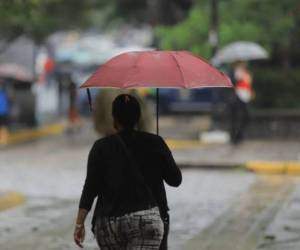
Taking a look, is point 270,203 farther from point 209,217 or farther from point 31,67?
point 31,67

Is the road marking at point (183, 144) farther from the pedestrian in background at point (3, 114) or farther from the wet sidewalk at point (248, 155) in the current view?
the pedestrian in background at point (3, 114)

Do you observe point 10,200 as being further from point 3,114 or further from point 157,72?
point 3,114

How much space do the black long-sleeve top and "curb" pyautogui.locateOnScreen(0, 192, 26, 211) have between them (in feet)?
23.1

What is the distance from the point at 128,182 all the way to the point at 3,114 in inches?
715

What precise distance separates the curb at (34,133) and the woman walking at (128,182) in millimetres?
17996

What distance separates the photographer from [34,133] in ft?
81.2

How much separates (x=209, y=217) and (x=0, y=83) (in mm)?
13265

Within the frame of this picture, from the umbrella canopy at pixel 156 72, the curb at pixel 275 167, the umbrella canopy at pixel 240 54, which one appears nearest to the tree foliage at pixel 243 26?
the umbrella canopy at pixel 240 54

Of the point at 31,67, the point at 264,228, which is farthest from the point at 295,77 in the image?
the point at 31,67

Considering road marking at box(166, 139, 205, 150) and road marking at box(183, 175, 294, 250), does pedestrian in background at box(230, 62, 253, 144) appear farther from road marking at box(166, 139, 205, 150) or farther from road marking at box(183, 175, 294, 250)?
road marking at box(183, 175, 294, 250)

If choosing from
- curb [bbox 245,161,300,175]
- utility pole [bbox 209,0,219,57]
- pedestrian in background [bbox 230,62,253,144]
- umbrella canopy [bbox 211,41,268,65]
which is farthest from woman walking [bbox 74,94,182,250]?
utility pole [bbox 209,0,219,57]

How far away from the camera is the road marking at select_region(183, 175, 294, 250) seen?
30.2 feet

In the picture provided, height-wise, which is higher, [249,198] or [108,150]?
[108,150]

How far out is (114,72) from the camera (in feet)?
19.1
